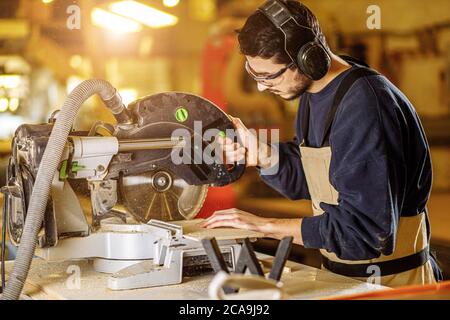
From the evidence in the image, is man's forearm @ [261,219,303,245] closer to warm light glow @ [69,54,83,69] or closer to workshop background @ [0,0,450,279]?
workshop background @ [0,0,450,279]

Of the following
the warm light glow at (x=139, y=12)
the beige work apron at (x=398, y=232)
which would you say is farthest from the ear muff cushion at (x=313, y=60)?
the warm light glow at (x=139, y=12)

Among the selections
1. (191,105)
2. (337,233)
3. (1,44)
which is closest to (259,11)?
(191,105)

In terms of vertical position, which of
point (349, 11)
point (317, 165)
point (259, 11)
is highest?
point (349, 11)

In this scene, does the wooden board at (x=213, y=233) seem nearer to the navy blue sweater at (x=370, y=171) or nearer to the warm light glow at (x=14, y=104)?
the navy blue sweater at (x=370, y=171)

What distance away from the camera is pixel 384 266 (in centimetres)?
229

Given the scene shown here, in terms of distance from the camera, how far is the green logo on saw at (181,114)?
220cm

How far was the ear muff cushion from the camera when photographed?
214cm

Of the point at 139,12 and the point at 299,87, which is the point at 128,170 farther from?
the point at 139,12

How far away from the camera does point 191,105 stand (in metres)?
2.23

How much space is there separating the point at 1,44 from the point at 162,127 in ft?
16.4

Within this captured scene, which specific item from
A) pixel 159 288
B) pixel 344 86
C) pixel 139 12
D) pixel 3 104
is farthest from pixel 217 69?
pixel 159 288

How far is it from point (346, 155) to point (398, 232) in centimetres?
37

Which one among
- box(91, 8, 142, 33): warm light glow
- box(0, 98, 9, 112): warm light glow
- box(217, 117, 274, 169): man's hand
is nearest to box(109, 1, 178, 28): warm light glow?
box(91, 8, 142, 33): warm light glow

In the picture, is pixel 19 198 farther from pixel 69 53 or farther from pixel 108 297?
pixel 69 53
